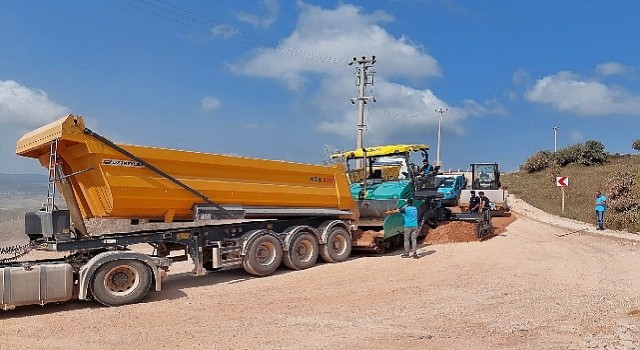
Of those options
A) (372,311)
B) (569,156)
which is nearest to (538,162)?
(569,156)

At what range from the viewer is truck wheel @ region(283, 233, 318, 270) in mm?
11086

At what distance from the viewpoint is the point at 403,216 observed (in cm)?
1335

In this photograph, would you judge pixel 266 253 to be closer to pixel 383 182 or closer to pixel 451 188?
pixel 383 182

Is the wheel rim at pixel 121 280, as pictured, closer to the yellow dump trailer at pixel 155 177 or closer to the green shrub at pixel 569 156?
the yellow dump trailer at pixel 155 177

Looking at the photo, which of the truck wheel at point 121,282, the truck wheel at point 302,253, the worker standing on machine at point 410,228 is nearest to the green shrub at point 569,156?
the worker standing on machine at point 410,228

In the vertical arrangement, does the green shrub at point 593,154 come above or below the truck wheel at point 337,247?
above

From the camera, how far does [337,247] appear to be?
1223 centimetres

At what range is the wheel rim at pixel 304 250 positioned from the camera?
11.4 meters

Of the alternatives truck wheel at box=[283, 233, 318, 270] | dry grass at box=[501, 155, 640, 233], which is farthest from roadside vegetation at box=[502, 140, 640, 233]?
truck wheel at box=[283, 233, 318, 270]

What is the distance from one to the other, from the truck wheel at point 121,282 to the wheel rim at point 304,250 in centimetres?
376

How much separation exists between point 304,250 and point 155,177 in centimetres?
386

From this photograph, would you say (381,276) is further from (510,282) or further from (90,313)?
(90,313)

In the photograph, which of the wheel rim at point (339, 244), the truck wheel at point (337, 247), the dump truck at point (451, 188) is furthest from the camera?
the dump truck at point (451, 188)

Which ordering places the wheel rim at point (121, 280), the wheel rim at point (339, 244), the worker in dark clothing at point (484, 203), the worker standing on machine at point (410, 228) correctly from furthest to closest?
the worker in dark clothing at point (484, 203) < the worker standing on machine at point (410, 228) < the wheel rim at point (339, 244) < the wheel rim at point (121, 280)
